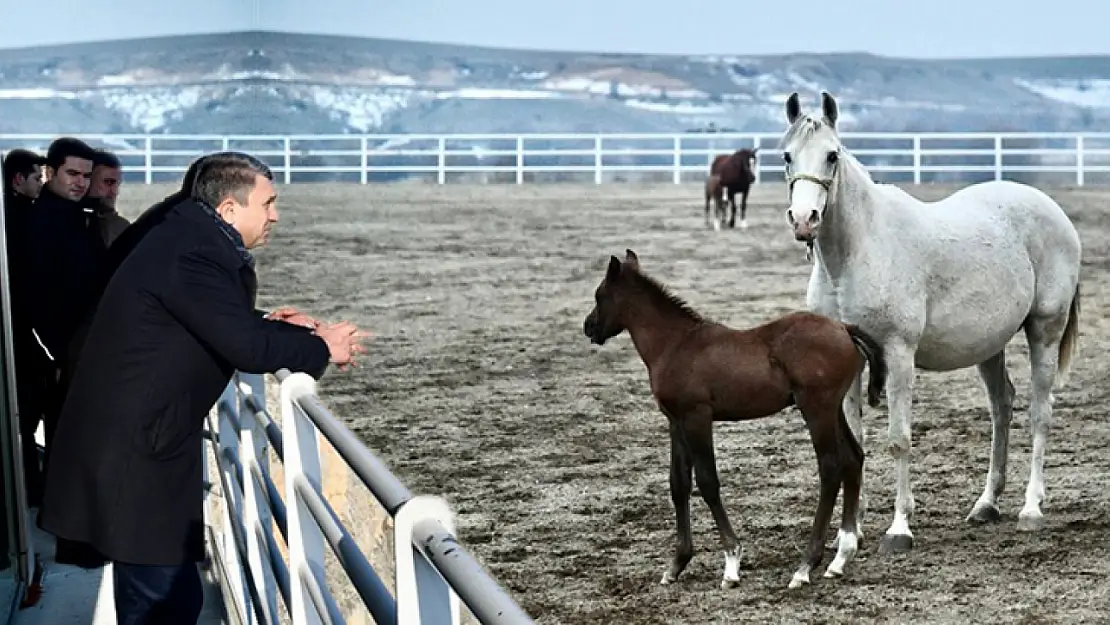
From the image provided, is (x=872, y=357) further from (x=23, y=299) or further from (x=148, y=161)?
(x=148, y=161)

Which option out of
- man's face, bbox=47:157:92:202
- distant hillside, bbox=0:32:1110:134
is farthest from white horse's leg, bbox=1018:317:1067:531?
distant hillside, bbox=0:32:1110:134

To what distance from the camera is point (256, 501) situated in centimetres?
260

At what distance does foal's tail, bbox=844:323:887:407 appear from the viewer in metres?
3.89

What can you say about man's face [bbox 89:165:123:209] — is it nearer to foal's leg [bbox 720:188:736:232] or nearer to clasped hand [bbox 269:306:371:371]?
clasped hand [bbox 269:306:371:371]

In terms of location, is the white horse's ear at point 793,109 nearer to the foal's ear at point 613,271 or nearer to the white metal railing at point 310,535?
the foal's ear at point 613,271

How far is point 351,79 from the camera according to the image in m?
31.3

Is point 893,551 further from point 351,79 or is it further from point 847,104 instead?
point 847,104

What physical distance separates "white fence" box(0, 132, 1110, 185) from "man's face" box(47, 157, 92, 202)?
60.3 feet

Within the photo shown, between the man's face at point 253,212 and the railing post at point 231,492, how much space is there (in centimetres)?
95

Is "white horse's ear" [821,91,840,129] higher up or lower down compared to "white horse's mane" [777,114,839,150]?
higher up

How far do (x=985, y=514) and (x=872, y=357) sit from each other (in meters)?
1.00

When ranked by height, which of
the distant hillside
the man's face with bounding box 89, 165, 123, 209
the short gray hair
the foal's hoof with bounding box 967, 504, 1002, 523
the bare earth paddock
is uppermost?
the distant hillside

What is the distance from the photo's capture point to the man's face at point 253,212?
6.89 ft

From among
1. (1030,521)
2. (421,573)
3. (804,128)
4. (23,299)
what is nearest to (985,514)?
(1030,521)
